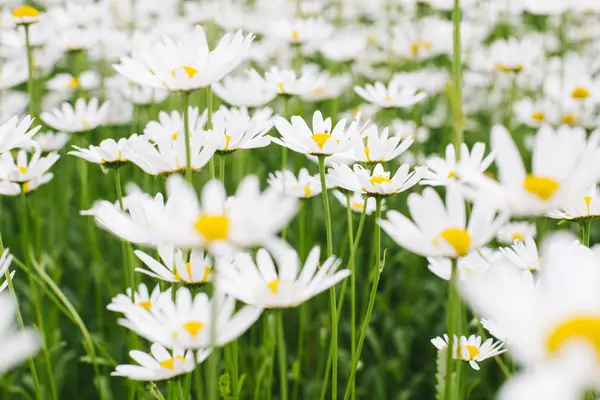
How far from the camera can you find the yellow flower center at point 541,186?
2.14 ft

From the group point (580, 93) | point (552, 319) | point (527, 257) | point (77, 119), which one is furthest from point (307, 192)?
point (580, 93)

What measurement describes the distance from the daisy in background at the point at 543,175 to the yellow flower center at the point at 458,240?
0.20 ft

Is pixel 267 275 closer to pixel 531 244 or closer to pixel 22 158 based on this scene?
pixel 531 244

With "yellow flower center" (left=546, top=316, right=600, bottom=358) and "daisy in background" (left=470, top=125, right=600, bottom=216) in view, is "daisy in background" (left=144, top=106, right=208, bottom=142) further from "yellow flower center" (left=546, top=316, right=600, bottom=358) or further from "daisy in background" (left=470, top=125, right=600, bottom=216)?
"yellow flower center" (left=546, top=316, right=600, bottom=358)

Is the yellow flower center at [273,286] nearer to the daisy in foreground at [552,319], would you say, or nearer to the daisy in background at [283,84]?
the daisy in foreground at [552,319]

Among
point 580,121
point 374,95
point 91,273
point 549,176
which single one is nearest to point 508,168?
point 549,176

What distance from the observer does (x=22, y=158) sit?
1381 millimetres

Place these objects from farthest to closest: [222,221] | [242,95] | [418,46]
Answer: [418,46], [242,95], [222,221]

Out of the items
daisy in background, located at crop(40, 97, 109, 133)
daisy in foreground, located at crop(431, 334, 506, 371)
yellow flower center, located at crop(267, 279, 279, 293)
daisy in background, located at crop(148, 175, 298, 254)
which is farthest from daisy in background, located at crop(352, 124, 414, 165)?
daisy in background, located at crop(40, 97, 109, 133)

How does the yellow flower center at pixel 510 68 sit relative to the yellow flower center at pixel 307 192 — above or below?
above

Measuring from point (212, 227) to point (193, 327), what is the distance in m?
0.15

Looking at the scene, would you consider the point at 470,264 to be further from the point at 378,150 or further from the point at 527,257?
the point at 378,150

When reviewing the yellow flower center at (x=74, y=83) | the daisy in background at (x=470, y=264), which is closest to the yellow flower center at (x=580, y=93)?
the daisy in background at (x=470, y=264)

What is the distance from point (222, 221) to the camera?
24.9 inches
